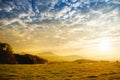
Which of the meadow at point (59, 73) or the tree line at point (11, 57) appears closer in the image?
the meadow at point (59, 73)

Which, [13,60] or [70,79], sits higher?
[13,60]

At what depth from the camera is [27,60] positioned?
3516cm

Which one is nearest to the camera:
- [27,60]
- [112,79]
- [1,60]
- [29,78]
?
[112,79]

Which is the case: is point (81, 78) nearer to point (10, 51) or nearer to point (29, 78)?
point (29, 78)

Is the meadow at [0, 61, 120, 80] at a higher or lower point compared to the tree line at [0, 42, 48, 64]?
lower

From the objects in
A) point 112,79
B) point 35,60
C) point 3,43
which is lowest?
point 112,79

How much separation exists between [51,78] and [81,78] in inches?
108

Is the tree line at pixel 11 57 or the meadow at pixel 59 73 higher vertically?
the tree line at pixel 11 57

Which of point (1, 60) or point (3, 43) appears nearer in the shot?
point (1, 60)

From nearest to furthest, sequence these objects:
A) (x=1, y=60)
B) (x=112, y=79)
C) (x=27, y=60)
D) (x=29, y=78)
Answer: (x=112, y=79) < (x=29, y=78) < (x=1, y=60) < (x=27, y=60)

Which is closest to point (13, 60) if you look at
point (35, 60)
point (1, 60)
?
point (1, 60)

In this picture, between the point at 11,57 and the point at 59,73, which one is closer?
the point at 59,73

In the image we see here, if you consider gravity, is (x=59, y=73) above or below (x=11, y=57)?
below

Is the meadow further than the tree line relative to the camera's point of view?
No
